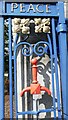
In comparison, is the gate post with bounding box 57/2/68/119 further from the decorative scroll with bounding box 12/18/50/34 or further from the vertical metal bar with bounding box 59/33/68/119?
the decorative scroll with bounding box 12/18/50/34

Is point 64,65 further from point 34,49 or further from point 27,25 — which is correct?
point 27,25

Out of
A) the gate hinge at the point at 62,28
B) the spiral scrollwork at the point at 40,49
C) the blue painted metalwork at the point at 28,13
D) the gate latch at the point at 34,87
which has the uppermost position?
the blue painted metalwork at the point at 28,13

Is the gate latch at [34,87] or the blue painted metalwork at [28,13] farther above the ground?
the blue painted metalwork at [28,13]

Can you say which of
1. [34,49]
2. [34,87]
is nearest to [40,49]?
[34,49]

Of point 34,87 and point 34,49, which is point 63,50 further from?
point 34,87

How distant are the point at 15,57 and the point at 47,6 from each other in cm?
42

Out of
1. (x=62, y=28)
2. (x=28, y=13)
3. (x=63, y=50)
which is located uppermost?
(x=28, y=13)

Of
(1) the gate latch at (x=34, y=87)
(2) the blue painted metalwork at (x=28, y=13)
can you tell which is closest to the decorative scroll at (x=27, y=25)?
(2) the blue painted metalwork at (x=28, y=13)

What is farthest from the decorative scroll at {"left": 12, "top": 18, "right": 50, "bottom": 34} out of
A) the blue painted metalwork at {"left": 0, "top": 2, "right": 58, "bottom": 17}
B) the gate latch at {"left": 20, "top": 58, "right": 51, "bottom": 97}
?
the gate latch at {"left": 20, "top": 58, "right": 51, "bottom": 97}

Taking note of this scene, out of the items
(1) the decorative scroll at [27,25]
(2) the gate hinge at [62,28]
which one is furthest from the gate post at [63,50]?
(1) the decorative scroll at [27,25]

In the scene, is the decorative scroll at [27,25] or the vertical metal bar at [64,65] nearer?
the vertical metal bar at [64,65]

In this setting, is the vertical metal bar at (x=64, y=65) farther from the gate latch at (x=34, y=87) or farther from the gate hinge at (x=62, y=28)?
the gate latch at (x=34, y=87)

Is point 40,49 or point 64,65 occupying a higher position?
point 40,49

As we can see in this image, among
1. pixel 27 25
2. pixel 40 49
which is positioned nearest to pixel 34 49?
pixel 40 49
